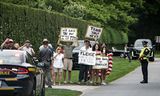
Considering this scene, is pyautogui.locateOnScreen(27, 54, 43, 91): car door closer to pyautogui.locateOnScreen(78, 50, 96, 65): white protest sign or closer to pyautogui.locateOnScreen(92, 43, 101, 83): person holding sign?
pyautogui.locateOnScreen(78, 50, 96, 65): white protest sign

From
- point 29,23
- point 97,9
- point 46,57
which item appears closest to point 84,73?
point 46,57

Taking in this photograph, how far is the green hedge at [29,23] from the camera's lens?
27.1 metres

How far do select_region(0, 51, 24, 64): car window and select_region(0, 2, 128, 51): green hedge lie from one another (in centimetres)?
1053

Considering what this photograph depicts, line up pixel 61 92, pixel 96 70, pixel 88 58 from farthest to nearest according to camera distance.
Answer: pixel 96 70, pixel 88 58, pixel 61 92

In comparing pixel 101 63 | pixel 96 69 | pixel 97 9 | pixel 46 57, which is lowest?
pixel 96 69

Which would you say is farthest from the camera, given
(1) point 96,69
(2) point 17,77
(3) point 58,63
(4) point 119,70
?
(4) point 119,70

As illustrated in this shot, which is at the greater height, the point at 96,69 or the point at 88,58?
the point at 88,58

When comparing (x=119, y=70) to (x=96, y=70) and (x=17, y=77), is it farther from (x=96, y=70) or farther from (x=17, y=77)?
(x=17, y=77)

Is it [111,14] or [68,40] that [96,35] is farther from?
[111,14]

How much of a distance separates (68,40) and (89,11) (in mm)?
27297

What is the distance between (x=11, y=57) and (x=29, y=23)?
621 inches

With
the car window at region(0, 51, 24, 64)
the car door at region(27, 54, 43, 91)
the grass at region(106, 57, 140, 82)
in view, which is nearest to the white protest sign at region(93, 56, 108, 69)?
the grass at region(106, 57, 140, 82)

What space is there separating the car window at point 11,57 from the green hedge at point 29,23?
1053 centimetres

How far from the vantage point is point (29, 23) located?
3059 centimetres
